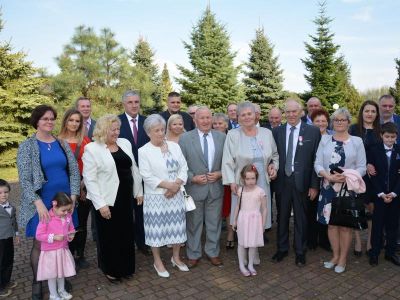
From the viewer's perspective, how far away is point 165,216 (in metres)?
4.48

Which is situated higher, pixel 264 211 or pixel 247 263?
pixel 264 211

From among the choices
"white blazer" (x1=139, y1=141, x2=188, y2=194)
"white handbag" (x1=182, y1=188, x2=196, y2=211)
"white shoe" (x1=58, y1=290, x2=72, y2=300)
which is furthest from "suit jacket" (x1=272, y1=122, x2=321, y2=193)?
"white shoe" (x1=58, y1=290, x2=72, y2=300)

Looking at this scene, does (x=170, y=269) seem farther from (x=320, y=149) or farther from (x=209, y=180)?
(x=320, y=149)

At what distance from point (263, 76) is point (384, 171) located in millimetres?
20774

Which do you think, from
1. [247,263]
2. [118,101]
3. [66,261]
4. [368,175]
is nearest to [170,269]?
[247,263]

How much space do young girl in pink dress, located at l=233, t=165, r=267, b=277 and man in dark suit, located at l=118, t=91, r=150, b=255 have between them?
1747 millimetres

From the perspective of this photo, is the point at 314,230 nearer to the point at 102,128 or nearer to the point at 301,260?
the point at 301,260

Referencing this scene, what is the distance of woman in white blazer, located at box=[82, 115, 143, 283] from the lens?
13.5 feet

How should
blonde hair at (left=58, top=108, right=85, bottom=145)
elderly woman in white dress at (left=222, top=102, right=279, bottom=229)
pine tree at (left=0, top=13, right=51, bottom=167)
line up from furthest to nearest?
pine tree at (left=0, top=13, right=51, bottom=167), elderly woman in white dress at (left=222, top=102, right=279, bottom=229), blonde hair at (left=58, top=108, right=85, bottom=145)

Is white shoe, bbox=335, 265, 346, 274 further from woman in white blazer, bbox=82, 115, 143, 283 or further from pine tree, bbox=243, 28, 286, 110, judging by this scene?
pine tree, bbox=243, 28, 286, 110

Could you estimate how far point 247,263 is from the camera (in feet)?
16.0

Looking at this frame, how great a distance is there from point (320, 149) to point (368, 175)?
0.86 metres

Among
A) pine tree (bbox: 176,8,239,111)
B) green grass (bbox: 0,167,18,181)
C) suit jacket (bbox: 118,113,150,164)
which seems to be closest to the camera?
suit jacket (bbox: 118,113,150,164)

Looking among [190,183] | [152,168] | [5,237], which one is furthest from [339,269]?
[5,237]
